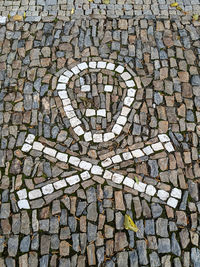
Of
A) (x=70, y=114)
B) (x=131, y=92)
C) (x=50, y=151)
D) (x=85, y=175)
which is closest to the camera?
(x=85, y=175)

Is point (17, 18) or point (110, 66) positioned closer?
point (110, 66)

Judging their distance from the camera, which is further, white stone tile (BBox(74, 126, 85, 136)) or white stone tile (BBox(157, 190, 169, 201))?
white stone tile (BBox(74, 126, 85, 136))

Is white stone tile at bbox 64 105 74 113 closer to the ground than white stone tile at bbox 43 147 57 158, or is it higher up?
higher up

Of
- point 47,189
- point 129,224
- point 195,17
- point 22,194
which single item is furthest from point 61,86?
point 195,17

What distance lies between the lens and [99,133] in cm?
482

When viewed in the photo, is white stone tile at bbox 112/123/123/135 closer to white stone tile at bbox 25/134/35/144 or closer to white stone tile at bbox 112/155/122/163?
white stone tile at bbox 112/155/122/163

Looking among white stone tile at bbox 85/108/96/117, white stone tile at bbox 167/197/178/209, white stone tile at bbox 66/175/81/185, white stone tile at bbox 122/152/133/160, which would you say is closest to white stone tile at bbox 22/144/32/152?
white stone tile at bbox 66/175/81/185

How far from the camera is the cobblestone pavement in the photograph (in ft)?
13.0

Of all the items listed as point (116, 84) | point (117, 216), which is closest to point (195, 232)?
point (117, 216)

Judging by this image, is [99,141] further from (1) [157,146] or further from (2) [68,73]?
(2) [68,73]

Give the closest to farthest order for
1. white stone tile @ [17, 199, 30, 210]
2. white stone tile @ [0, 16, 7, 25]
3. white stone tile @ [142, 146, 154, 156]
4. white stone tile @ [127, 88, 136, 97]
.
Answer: white stone tile @ [17, 199, 30, 210]
white stone tile @ [142, 146, 154, 156]
white stone tile @ [127, 88, 136, 97]
white stone tile @ [0, 16, 7, 25]

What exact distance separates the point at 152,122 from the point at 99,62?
1.44 meters

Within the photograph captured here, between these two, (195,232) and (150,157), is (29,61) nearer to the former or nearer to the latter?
(150,157)

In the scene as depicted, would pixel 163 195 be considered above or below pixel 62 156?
below
